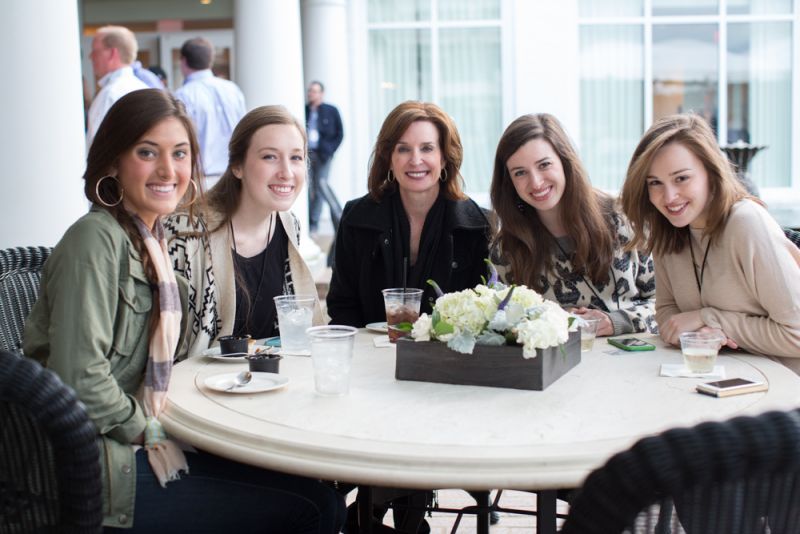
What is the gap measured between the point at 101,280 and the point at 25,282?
2.73 feet

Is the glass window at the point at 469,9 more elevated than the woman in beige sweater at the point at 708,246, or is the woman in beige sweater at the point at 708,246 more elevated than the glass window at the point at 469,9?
the glass window at the point at 469,9

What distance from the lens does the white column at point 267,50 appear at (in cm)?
638

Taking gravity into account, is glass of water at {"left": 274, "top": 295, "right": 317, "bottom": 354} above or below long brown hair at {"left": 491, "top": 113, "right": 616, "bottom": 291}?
below

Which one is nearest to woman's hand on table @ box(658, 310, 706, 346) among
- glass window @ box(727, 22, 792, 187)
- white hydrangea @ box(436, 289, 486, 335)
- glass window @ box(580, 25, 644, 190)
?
white hydrangea @ box(436, 289, 486, 335)

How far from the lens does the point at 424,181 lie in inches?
126

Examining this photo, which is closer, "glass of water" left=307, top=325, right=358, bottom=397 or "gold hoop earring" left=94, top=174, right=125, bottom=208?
"glass of water" left=307, top=325, right=358, bottom=397

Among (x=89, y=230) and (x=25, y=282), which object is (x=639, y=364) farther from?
(x=25, y=282)

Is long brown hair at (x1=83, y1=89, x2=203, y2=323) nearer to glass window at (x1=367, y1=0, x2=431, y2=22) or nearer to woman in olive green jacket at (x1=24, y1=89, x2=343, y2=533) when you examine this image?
woman in olive green jacket at (x1=24, y1=89, x2=343, y2=533)

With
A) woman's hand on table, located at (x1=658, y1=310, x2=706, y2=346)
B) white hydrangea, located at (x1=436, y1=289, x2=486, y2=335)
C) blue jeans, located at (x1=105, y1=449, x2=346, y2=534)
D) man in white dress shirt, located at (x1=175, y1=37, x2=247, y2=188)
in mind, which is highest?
man in white dress shirt, located at (x1=175, y1=37, x2=247, y2=188)

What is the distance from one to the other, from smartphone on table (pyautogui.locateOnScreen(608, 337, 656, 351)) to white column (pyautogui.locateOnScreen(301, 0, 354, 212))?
338 inches

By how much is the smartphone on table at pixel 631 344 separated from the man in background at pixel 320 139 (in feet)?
24.9

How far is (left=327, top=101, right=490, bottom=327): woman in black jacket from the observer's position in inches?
126

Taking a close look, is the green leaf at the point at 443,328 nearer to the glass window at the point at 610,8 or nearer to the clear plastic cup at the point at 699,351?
the clear plastic cup at the point at 699,351

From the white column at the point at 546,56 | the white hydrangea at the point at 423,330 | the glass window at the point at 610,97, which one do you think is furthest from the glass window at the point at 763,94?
the white hydrangea at the point at 423,330
